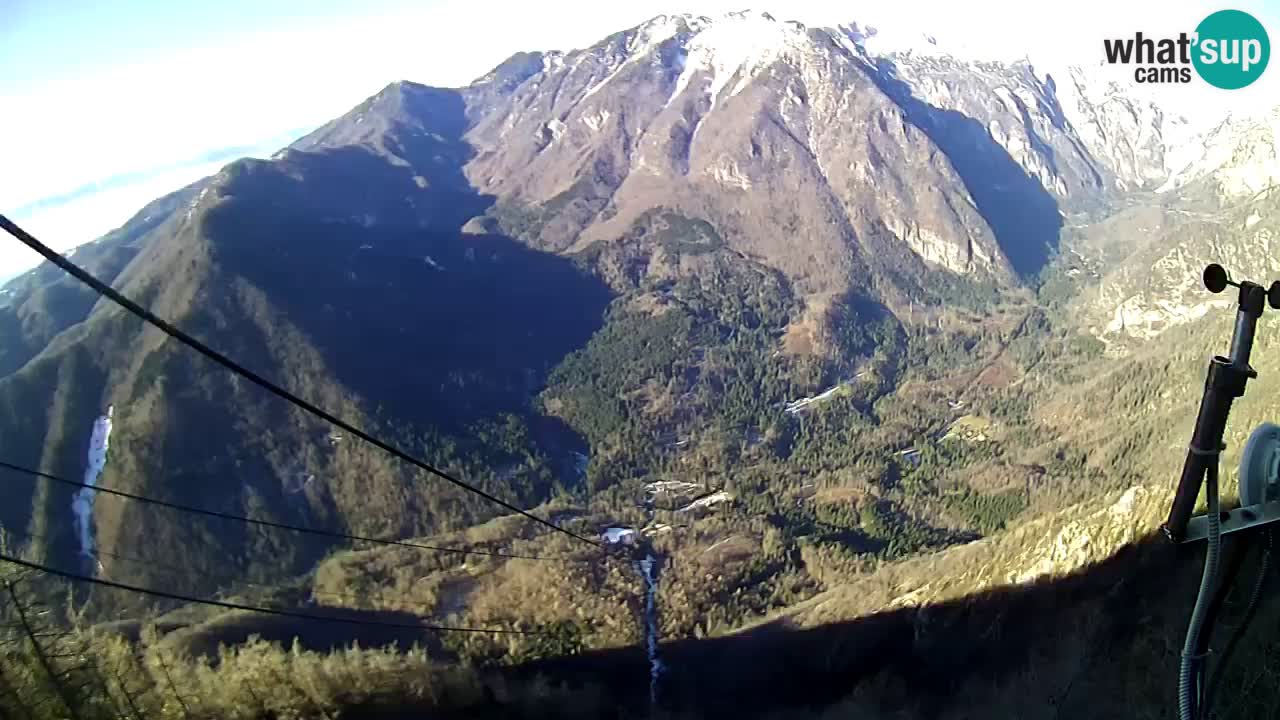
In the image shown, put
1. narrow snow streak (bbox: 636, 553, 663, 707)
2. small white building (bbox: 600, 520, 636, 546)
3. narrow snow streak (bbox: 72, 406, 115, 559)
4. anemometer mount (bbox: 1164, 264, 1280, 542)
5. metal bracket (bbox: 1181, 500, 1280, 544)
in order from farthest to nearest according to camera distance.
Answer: small white building (bbox: 600, 520, 636, 546) → narrow snow streak (bbox: 72, 406, 115, 559) → narrow snow streak (bbox: 636, 553, 663, 707) → metal bracket (bbox: 1181, 500, 1280, 544) → anemometer mount (bbox: 1164, 264, 1280, 542)

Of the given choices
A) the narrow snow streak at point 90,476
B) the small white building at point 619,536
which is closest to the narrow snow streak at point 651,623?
the small white building at point 619,536

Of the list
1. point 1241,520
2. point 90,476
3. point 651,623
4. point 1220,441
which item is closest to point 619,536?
point 651,623

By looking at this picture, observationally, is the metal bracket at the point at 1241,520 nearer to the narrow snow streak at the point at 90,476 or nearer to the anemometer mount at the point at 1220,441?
the anemometer mount at the point at 1220,441

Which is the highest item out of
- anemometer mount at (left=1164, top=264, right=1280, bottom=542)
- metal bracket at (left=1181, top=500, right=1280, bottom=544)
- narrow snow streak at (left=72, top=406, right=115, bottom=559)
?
anemometer mount at (left=1164, top=264, right=1280, bottom=542)

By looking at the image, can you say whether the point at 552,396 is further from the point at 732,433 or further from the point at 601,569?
the point at 601,569

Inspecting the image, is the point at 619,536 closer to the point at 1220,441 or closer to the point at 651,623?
the point at 651,623

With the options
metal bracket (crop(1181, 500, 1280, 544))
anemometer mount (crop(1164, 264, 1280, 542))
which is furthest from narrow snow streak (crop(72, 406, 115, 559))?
anemometer mount (crop(1164, 264, 1280, 542))

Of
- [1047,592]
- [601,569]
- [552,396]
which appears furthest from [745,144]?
[1047,592]

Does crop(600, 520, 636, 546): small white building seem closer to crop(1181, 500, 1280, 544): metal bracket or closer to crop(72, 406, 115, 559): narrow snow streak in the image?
crop(72, 406, 115, 559): narrow snow streak
